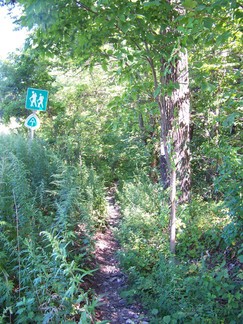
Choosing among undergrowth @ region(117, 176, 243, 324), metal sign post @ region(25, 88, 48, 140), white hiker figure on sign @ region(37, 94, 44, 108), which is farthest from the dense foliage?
white hiker figure on sign @ region(37, 94, 44, 108)

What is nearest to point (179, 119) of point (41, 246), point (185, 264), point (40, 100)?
point (185, 264)

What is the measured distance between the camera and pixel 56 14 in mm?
3922

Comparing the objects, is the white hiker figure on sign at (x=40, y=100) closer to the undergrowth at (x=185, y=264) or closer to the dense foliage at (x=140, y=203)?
the dense foliage at (x=140, y=203)

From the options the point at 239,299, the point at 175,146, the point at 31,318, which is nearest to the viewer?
the point at 31,318

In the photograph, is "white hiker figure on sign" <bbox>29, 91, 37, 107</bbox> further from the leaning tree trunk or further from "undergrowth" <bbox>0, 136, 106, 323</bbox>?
the leaning tree trunk

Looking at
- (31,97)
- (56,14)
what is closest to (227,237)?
(56,14)

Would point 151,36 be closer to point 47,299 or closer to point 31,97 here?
point 47,299

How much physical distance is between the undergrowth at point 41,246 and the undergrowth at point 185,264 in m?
0.73

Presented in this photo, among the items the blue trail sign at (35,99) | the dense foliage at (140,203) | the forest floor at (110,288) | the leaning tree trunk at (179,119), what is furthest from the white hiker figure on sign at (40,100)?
the leaning tree trunk at (179,119)

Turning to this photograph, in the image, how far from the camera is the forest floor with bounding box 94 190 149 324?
3.68 metres

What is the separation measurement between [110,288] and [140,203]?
79.9 inches

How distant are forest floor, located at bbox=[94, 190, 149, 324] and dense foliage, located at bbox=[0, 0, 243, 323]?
0.18 metres

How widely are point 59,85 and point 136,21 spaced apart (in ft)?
28.7

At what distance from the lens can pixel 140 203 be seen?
6.12m
